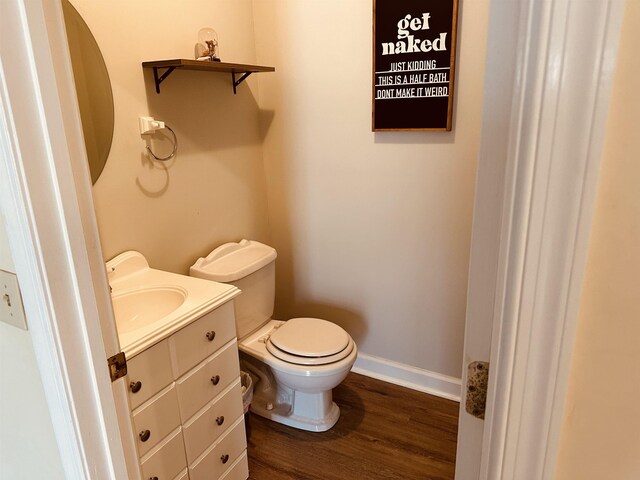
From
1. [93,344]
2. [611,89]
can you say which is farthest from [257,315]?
[611,89]

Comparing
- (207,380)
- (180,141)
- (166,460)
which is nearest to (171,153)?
(180,141)

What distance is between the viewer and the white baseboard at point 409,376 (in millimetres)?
2369

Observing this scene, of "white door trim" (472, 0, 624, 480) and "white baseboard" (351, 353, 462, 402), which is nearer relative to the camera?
"white door trim" (472, 0, 624, 480)

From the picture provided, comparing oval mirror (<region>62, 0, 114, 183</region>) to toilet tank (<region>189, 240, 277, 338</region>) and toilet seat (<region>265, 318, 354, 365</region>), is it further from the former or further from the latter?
toilet seat (<region>265, 318, 354, 365</region>)

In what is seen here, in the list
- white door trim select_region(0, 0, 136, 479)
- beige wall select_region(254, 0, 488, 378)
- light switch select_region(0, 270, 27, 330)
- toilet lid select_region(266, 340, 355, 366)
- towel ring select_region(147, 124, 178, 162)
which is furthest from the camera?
beige wall select_region(254, 0, 488, 378)

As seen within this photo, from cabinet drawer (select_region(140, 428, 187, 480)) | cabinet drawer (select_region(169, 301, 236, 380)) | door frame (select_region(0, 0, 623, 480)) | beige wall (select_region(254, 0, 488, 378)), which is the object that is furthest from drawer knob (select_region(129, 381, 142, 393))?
beige wall (select_region(254, 0, 488, 378))

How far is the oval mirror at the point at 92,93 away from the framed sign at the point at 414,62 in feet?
3.75

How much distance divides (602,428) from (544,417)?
0.11 m

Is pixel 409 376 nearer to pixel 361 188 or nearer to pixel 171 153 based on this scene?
pixel 361 188

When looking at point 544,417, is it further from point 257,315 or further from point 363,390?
point 363,390

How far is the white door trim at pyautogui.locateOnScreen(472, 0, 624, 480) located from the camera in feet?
1.43

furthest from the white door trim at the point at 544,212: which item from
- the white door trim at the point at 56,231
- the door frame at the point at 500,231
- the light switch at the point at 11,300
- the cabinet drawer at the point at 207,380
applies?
the cabinet drawer at the point at 207,380

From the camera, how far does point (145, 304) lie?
5.55 feet

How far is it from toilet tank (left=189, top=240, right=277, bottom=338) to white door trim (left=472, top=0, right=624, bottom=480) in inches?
61.8
